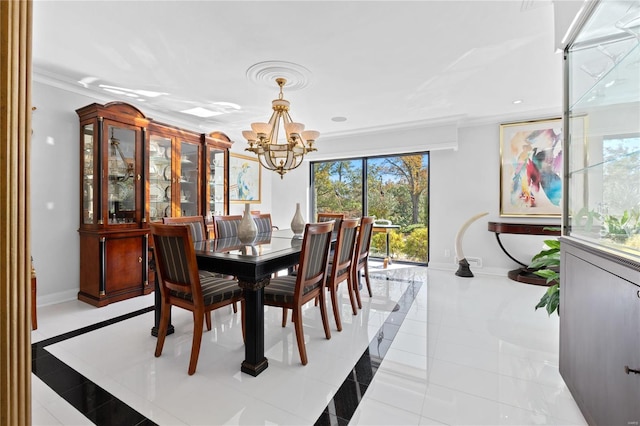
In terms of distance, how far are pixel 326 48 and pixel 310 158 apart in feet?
11.3

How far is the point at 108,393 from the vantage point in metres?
1.76

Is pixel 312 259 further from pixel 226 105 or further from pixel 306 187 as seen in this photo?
pixel 306 187

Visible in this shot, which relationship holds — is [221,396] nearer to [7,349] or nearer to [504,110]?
[7,349]

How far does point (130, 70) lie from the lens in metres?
2.95

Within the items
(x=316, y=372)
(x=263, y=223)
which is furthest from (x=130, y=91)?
(x=316, y=372)

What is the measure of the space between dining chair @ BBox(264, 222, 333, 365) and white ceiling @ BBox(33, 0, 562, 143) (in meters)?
1.49

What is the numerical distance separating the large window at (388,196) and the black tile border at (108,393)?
312 centimetres

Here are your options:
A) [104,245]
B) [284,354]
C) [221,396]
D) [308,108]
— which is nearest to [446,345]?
[284,354]

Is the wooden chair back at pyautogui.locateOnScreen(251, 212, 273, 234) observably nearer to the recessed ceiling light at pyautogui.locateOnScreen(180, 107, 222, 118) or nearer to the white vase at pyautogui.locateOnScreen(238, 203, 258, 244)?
the white vase at pyautogui.locateOnScreen(238, 203, 258, 244)

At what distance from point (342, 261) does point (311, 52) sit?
1862 mm

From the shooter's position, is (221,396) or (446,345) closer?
(221,396)

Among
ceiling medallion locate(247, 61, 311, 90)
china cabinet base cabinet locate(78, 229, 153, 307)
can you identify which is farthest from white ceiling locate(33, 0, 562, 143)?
china cabinet base cabinet locate(78, 229, 153, 307)

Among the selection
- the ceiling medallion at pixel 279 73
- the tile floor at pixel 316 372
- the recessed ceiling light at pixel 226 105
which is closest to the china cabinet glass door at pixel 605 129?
the tile floor at pixel 316 372

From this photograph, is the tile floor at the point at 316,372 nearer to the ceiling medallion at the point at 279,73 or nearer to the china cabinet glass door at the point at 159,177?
the china cabinet glass door at the point at 159,177
